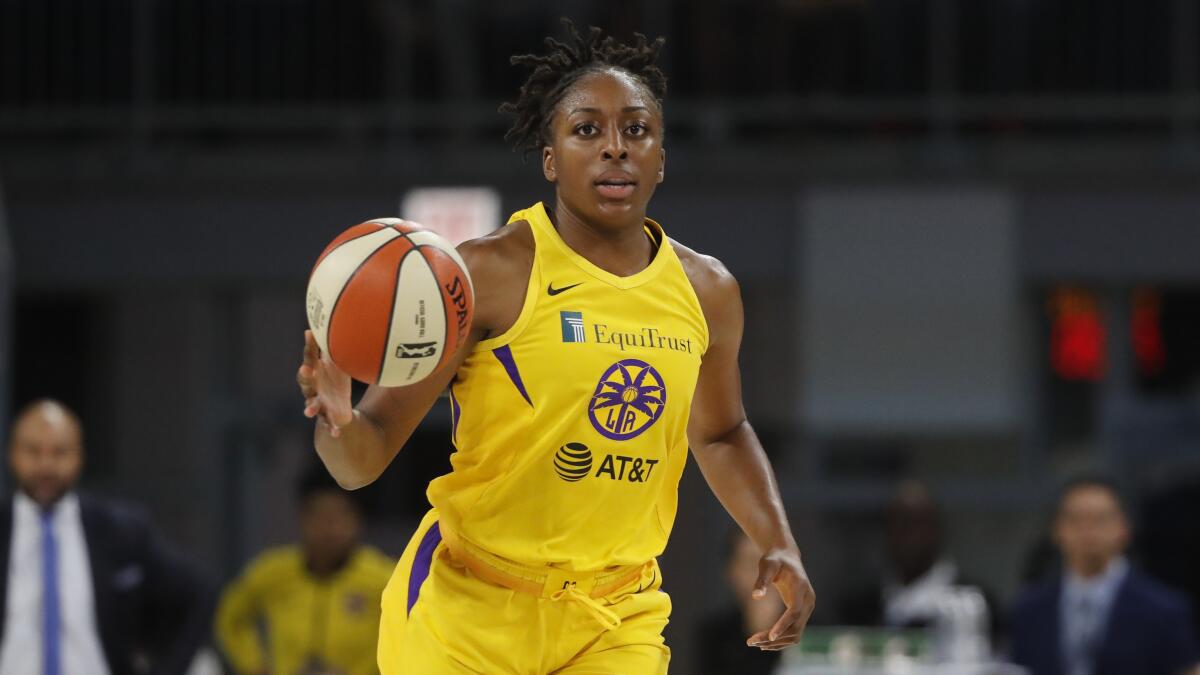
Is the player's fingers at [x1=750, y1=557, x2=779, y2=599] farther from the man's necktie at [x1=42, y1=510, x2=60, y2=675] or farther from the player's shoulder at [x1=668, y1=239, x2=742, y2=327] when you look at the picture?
the man's necktie at [x1=42, y1=510, x2=60, y2=675]

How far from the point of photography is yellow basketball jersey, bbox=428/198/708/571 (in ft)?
12.8

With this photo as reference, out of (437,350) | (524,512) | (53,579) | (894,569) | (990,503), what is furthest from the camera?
(990,503)

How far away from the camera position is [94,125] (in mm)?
11391

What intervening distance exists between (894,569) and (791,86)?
3741mm

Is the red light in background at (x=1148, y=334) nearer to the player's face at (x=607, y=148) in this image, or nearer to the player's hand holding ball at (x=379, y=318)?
the player's face at (x=607, y=148)

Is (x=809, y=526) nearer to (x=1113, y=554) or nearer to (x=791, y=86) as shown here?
(x=791, y=86)

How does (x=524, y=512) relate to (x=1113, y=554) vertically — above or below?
above

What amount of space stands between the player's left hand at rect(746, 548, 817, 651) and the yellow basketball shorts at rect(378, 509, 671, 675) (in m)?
0.25

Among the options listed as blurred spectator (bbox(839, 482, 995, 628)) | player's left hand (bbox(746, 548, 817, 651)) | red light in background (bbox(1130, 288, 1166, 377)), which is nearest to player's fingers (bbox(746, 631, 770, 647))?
player's left hand (bbox(746, 548, 817, 651))

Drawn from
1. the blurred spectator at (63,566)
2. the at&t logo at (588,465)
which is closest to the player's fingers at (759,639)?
the at&t logo at (588,465)

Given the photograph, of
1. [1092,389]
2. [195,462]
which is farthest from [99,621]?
[1092,389]

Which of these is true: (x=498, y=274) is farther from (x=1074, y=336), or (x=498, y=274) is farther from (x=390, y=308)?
(x=1074, y=336)

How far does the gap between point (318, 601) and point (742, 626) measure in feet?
6.93

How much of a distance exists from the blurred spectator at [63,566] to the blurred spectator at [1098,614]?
11.0 ft
